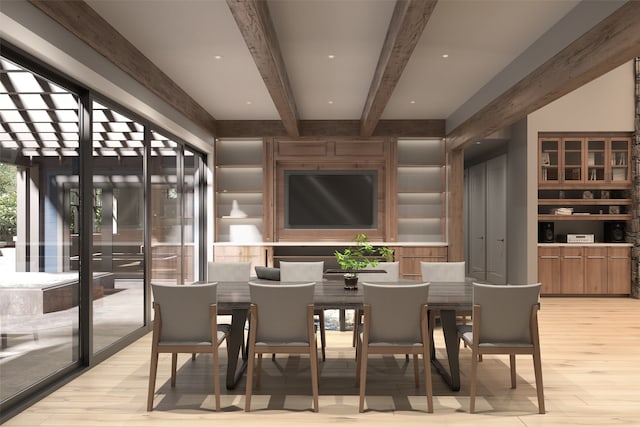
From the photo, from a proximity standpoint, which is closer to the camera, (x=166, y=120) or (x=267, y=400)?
(x=267, y=400)

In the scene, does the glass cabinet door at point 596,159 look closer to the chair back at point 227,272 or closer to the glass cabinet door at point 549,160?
the glass cabinet door at point 549,160

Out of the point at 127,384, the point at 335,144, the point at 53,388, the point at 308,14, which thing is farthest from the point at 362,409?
the point at 335,144

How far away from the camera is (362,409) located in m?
3.23

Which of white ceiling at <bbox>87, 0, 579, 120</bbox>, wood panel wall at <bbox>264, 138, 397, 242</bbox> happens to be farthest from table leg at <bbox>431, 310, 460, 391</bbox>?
wood panel wall at <bbox>264, 138, 397, 242</bbox>

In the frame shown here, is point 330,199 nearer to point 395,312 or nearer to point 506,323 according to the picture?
point 395,312

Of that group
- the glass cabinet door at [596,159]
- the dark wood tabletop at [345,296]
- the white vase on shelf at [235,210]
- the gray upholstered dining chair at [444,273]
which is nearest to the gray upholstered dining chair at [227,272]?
the dark wood tabletop at [345,296]

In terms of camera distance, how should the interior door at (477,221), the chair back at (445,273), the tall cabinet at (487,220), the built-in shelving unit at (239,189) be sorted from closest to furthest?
the chair back at (445,273) < the built-in shelving unit at (239,189) < the tall cabinet at (487,220) < the interior door at (477,221)

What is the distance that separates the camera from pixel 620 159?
7.95 m

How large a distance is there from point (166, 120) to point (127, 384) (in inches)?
Answer: 120

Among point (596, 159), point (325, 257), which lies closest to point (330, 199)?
point (325, 257)

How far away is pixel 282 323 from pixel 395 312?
772mm

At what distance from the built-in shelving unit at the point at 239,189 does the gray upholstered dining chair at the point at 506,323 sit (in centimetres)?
549

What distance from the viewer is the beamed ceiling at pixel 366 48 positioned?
351 cm

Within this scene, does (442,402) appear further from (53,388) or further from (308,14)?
(308,14)
